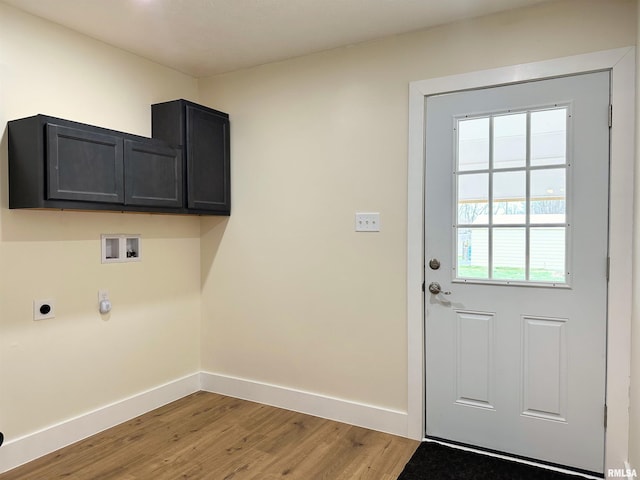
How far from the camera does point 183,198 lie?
2.97 metres

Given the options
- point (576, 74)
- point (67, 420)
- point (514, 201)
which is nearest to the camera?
point (576, 74)

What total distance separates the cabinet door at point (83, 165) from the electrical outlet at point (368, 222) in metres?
1.40

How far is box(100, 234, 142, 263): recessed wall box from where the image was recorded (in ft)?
9.39

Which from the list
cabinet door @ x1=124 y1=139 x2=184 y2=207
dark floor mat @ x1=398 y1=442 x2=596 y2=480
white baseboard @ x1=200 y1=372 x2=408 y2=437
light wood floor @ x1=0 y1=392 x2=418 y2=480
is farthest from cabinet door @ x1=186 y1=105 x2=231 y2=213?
dark floor mat @ x1=398 y1=442 x2=596 y2=480

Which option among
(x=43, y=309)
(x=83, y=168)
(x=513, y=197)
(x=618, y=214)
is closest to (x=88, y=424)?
(x=43, y=309)

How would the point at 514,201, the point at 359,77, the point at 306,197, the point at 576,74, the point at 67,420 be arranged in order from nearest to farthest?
1. the point at 576,74
2. the point at 514,201
3. the point at 67,420
4. the point at 359,77
5. the point at 306,197

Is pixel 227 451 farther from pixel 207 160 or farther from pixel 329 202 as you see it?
pixel 207 160

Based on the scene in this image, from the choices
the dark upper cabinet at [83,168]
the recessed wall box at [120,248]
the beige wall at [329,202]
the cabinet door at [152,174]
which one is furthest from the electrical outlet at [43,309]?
the beige wall at [329,202]

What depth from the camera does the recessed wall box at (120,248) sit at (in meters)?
2.86

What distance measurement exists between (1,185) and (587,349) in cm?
310

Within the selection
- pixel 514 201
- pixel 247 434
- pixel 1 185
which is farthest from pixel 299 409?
pixel 1 185

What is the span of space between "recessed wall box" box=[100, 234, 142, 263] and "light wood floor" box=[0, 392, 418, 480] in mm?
1057

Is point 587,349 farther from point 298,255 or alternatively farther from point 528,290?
point 298,255

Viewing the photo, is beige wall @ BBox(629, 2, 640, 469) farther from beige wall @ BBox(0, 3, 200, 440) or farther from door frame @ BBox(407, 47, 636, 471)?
beige wall @ BBox(0, 3, 200, 440)
